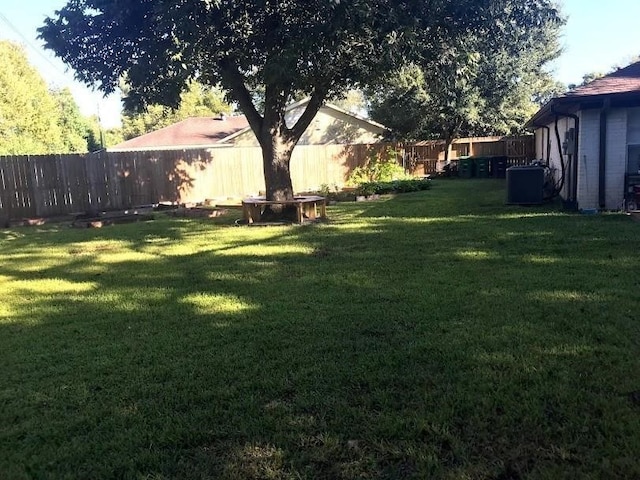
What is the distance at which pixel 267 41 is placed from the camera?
1064cm

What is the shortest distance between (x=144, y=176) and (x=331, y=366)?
583 inches

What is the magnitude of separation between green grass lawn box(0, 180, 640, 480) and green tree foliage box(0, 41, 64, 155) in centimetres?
2867

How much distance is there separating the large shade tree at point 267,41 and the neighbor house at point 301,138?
1545cm

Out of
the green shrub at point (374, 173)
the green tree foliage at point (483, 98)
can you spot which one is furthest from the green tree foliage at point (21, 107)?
the green shrub at point (374, 173)

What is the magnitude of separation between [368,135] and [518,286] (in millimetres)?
27312

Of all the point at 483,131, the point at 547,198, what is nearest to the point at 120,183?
the point at 547,198

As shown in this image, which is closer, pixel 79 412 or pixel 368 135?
pixel 79 412

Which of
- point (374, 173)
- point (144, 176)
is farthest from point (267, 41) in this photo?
point (374, 173)

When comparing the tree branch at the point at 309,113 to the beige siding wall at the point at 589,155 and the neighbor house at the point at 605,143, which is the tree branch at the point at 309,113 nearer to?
the neighbor house at the point at 605,143

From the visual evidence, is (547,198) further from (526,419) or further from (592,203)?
(526,419)

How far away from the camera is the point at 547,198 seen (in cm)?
1347

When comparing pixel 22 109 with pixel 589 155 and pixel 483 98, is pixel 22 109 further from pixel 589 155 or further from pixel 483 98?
pixel 589 155

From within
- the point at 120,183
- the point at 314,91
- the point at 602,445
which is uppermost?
the point at 314,91

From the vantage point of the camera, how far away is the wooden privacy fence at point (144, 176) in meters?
14.7
